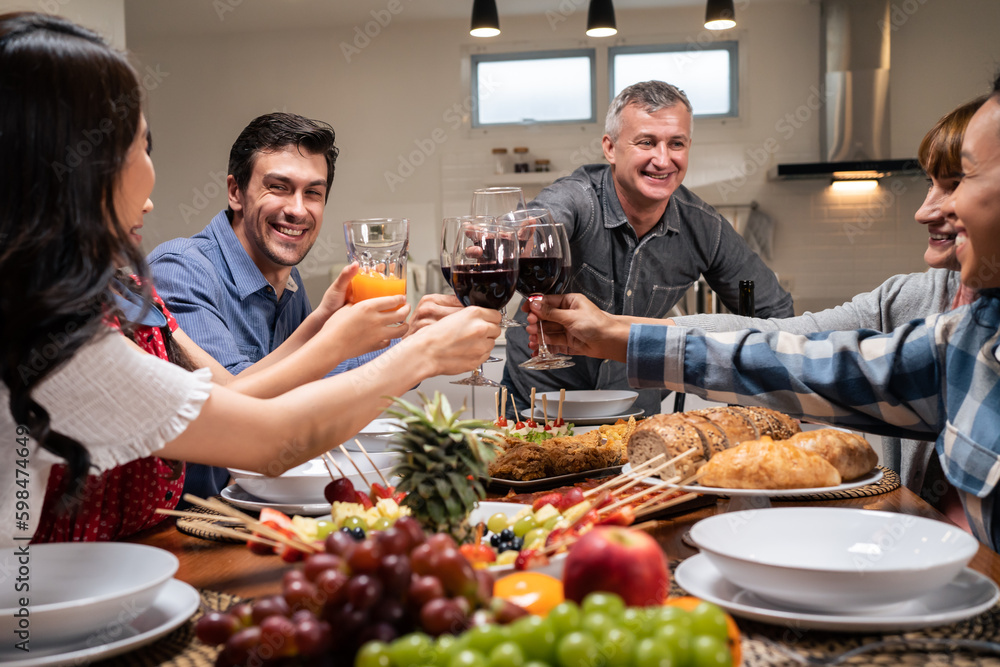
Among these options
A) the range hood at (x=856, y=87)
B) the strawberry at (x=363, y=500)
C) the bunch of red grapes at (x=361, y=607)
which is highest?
the range hood at (x=856, y=87)

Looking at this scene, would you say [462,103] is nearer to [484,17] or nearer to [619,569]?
[484,17]

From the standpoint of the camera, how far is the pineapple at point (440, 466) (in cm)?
87

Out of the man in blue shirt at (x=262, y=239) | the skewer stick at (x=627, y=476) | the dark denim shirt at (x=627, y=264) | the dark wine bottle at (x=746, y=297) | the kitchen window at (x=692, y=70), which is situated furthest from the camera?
the kitchen window at (x=692, y=70)

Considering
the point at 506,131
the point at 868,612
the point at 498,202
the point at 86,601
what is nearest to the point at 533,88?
the point at 506,131

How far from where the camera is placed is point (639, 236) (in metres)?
2.97

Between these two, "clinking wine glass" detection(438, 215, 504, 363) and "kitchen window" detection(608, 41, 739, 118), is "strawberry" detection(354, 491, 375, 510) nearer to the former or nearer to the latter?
"clinking wine glass" detection(438, 215, 504, 363)

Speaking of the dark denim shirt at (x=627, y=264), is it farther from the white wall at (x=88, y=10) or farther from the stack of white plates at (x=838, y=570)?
the white wall at (x=88, y=10)

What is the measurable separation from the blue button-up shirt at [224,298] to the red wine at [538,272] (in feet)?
2.56

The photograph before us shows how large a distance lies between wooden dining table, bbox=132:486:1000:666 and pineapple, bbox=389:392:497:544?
7.9 inches

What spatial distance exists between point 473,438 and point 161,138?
20.6 feet

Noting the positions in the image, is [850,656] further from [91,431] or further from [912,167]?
[912,167]

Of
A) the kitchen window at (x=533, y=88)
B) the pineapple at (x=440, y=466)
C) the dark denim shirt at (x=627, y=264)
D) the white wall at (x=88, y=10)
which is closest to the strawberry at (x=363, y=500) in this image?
the pineapple at (x=440, y=466)

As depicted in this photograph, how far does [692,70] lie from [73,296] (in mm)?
5797

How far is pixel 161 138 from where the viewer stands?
6.32m
